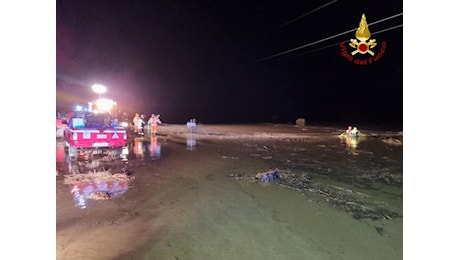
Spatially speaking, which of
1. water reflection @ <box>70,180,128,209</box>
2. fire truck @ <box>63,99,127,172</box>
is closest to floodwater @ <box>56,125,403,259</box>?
water reflection @ <box>70,180,128,209</box>

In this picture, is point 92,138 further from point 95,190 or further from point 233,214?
point 233,214

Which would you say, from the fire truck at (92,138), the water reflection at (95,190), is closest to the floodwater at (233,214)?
the water reflection at (95,190)

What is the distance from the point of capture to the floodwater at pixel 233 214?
145 inches

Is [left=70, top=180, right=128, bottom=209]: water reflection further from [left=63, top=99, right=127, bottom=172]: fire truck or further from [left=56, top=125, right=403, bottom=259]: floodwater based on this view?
[left=63, top=99, right=127, bottom=172]: fire truck

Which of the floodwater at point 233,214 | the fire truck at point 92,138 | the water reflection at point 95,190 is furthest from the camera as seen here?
the fire truck at point 92,138

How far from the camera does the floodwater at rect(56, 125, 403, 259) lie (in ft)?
12.1

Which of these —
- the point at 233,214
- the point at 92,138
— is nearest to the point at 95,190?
the point at 233,214

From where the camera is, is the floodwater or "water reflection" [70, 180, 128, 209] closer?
the floodwater

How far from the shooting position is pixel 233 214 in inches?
193

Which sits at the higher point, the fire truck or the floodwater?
the fire truck

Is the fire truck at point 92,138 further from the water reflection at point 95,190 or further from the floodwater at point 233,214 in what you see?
the water reflection at point 95,190

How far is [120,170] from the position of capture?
8.05 metres
